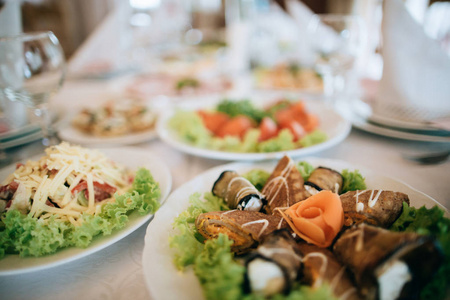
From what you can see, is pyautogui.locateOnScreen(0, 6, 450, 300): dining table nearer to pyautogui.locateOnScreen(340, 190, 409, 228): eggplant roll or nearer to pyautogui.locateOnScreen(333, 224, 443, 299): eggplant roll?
pyautogui.locateOnScreen(340, 190, 409, 228): eggplant roll

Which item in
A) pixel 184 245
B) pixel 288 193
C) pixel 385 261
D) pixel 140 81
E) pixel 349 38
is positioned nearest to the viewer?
pixel 385 261

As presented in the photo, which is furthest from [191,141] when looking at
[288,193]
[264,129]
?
[288,193]

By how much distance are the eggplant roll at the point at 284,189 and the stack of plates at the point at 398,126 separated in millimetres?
941

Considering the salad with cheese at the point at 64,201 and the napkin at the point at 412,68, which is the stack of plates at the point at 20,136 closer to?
the salad with cheese at the point at 64,201

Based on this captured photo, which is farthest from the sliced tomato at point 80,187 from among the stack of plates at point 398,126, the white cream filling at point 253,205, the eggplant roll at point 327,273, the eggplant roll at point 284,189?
the stack of plates at point 398,126

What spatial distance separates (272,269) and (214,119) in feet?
5.17

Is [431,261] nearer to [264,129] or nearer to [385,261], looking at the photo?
[385,261]

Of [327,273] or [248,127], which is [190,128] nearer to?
[248,127]

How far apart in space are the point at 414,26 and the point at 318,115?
87 cm

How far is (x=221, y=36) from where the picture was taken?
654 centimetres

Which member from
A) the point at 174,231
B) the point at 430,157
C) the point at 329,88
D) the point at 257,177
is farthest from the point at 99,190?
the point at 329,88

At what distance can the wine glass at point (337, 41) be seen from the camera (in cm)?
211

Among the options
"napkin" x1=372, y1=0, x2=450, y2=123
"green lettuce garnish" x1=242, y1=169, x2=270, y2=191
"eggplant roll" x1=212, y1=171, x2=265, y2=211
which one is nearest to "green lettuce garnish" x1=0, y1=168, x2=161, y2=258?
"eggplant roll" x1=212, y1=171, x2=265, y2=211

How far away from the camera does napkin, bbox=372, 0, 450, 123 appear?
1.61 m
